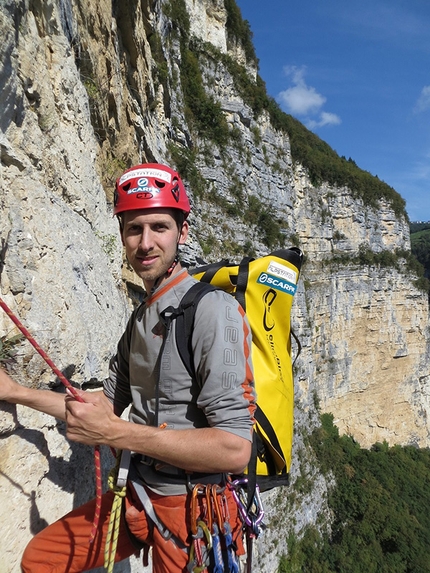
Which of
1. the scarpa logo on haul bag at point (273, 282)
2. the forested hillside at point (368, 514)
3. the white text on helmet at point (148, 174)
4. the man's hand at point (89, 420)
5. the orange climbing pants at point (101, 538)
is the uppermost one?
the white text on helmet at point (148, 174)

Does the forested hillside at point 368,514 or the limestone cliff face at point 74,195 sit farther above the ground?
the limestone cliff face at point 74,195

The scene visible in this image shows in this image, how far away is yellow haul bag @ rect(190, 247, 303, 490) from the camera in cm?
176

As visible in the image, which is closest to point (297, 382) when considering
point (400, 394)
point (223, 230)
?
point (223, 230)

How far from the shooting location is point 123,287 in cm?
400

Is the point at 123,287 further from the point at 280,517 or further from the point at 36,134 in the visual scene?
the point at 280,517

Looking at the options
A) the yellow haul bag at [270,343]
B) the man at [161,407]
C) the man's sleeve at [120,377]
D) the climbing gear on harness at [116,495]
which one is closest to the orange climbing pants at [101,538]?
the man at [161,407]

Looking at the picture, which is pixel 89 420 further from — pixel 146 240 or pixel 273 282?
pixel 273 282

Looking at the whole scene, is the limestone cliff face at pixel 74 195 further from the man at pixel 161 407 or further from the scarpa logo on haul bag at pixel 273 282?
the scarpa logo on haul bag at pixel 273 282

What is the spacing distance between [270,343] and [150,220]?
0.87m

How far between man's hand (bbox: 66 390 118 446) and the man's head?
1.80ft

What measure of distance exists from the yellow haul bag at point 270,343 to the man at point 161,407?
0.33 m

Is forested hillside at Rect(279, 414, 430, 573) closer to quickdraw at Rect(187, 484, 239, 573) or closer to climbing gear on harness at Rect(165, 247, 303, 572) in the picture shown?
climbing gear on harness at Rect(165, 247, 303, 572)

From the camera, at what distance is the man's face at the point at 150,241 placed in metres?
1.51

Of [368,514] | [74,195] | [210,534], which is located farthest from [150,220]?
[368,514]
